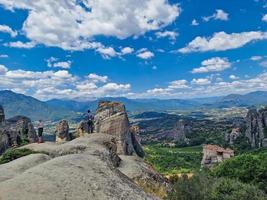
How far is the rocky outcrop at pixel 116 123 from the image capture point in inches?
2854

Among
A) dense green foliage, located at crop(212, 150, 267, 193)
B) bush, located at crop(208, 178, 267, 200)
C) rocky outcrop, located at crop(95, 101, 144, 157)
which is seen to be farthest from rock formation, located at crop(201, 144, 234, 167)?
bush, located at crop(208, 178, 267, 200)

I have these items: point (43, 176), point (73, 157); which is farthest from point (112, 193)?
point (73, 157)

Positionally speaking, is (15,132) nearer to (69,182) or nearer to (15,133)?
(15,133)

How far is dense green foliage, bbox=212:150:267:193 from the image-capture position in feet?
233

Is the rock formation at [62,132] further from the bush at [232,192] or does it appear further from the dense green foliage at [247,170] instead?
the bush at [232,192]

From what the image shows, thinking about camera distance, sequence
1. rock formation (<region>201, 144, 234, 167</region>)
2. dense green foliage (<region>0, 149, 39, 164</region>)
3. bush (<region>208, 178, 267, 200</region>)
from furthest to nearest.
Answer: rock formation (<region>201, 144, 234, 167</region>), bush (<region>208, 178, 267, 200</region>), dense green foliage (<region>0, 149, 39, 164</region>)

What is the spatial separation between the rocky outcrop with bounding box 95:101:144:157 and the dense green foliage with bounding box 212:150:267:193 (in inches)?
678

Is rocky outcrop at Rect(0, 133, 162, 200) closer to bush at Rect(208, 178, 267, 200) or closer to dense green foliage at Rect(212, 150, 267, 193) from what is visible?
bush at Rect(208, 178, 267, 200)

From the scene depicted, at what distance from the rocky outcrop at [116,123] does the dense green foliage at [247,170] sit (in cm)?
1723

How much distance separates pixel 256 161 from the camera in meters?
74.9

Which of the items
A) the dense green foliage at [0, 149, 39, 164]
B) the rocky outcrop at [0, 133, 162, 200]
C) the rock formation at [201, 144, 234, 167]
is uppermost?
the rocky outcrop at [0, 133, 162, 200]

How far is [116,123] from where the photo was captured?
76750 mm

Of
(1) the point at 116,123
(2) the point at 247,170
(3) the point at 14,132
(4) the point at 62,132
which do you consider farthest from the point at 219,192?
(3) the point at 14,132

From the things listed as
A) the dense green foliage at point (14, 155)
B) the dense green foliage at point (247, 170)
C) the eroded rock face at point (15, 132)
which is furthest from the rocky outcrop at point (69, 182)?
the eroded rock face at point (15, 132)
